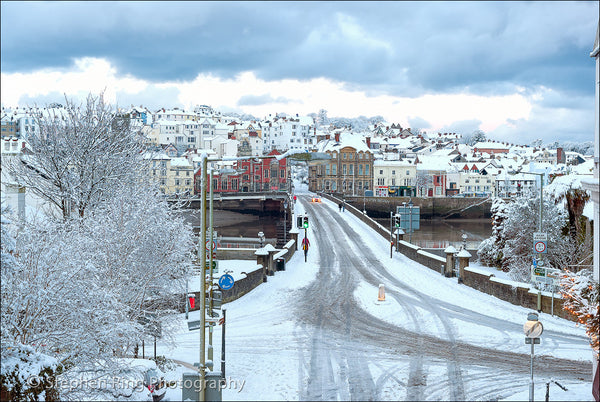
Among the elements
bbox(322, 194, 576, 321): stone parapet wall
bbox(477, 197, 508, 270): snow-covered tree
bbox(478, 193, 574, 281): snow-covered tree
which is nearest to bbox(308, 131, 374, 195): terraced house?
bbox(477, 197, 508, 270): snow-covered tree

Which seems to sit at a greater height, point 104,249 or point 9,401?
point 104,249

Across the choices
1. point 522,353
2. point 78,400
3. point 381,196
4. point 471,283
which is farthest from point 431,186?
point 78,400

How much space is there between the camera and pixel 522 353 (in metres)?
21.7

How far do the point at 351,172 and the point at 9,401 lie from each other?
373 feet

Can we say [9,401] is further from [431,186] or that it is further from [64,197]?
[431,186]

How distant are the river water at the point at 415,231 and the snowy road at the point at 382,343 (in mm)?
51669

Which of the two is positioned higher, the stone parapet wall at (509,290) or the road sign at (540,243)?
the road sign at (540,243)

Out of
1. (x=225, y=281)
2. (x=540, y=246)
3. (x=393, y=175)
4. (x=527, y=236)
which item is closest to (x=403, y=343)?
(x=225, y=281)

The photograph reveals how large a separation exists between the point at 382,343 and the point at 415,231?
254 feet

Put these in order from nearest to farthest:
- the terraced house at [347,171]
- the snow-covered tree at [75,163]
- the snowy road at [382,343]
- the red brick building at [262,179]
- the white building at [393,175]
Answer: the snowy road at [382,343] → the snow-covered tree at [75,163] → the red brick building at [262,179] → the terraced house at [347,171] → the white building at [393,175]

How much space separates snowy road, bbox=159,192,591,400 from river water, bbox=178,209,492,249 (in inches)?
2034

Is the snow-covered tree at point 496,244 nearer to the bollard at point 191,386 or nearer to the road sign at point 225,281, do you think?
the road sign at point 225,281

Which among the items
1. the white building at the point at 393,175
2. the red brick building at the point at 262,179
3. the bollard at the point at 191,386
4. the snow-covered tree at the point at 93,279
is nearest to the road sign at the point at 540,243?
the snow-covered tree at the point at 93,279

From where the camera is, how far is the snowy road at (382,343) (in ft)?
59.8
